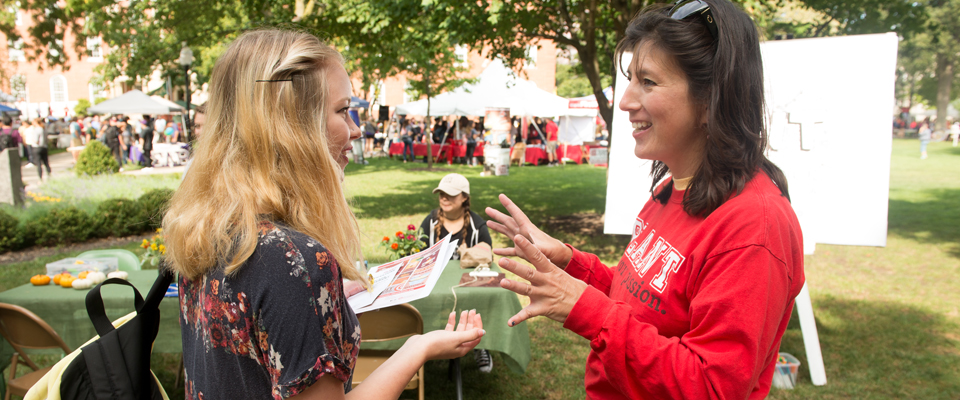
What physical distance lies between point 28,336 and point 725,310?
4024 mm

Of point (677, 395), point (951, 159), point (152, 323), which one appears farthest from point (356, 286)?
point (951, 159)

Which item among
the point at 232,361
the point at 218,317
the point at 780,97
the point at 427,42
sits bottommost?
the point at 232,361

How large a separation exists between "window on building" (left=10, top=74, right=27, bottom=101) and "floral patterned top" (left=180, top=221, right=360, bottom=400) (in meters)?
57.7

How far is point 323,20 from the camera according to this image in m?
9.17

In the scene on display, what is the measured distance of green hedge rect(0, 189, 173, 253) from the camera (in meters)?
7.97

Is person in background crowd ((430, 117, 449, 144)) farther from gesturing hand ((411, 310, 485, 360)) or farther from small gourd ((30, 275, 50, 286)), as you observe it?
gesturing hand ((411, 310, 485, 360))

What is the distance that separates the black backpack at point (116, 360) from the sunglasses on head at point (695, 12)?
146 centimetres

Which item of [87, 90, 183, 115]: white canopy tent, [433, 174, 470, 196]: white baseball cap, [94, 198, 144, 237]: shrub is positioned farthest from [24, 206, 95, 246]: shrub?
[87, 90, 183, 115]: white canopy tent

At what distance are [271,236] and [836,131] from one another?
13.5 feet

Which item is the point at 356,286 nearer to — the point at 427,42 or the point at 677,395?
the point at 677,395

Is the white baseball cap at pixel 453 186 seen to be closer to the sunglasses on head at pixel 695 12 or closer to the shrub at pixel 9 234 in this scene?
the sunglasses on head at pixel 695 12

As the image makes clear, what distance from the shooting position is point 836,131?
12.5 feet

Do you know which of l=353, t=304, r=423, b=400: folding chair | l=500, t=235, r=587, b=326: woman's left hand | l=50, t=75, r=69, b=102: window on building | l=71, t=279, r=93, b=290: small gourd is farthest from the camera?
l=50, t=75, r=69, b=102: window on building

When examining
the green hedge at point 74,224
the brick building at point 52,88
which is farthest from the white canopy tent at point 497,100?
the brick building at point 52,88
